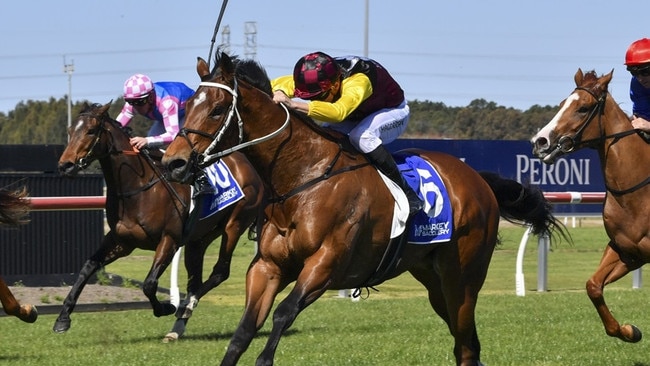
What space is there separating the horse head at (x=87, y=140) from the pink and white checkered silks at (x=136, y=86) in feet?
0.62

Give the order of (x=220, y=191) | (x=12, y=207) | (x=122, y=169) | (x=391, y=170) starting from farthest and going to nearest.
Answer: (x=220, y=191) → (x=122, y=169) → (x=12, y=207) → (x=391, y=170)

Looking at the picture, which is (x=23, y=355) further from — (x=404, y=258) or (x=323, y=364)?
(x=404, y=258)

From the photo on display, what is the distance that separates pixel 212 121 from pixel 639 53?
114 inches

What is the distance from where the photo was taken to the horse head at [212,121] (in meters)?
5.03

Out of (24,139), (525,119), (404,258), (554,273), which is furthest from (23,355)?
(24,139)

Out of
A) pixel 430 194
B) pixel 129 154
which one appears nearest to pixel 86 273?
pixel 129 154

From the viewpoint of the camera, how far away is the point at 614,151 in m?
6.93

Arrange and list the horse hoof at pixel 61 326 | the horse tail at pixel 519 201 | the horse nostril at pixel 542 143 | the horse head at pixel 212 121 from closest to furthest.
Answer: the horse head at pixel 212 121 → the horse nostril at pixel 542 143 → the horse tail at pixel 519 201 → the horse hoof at pixel 61 326

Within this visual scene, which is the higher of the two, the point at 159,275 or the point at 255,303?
the point at 255,303

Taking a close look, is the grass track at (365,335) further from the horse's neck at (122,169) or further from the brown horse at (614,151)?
the horse's neck at (122,169)

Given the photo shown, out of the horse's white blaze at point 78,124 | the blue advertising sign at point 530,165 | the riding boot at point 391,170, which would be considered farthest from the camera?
the blue advertising sign at point 530,165

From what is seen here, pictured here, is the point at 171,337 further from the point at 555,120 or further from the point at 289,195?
the point at 555,120

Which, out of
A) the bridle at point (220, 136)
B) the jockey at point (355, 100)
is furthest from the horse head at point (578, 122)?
the bridle at point (220, 136)

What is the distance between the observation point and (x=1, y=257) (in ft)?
35.8
